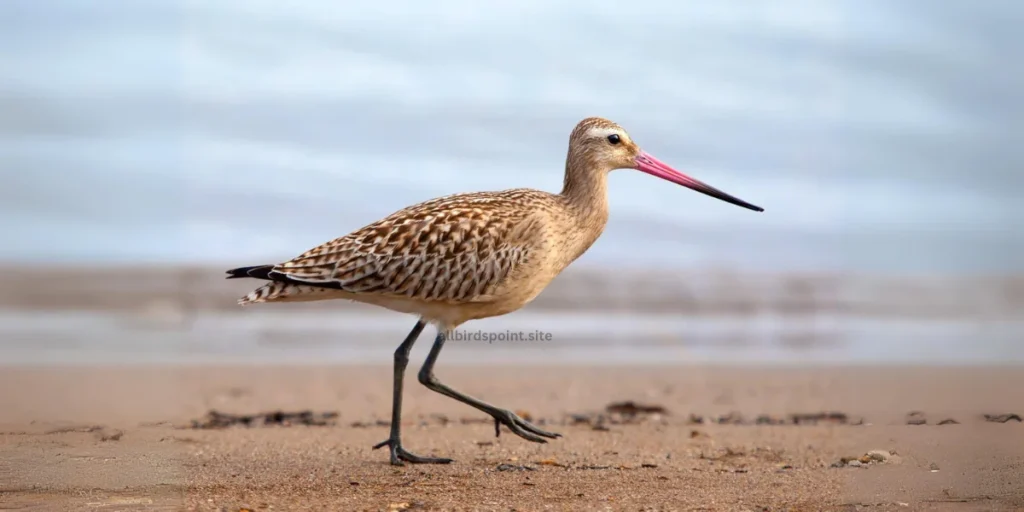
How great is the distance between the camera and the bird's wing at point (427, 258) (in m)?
7.58

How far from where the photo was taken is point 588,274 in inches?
839

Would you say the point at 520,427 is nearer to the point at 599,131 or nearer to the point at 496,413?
the point at 496,413

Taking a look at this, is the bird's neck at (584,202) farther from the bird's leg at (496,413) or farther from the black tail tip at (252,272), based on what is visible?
the black tail tip at (252,272)

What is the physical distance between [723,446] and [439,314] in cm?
232

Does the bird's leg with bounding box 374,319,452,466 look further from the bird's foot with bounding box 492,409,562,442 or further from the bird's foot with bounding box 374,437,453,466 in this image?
the bird's foot with bounding box 492,409,562,442

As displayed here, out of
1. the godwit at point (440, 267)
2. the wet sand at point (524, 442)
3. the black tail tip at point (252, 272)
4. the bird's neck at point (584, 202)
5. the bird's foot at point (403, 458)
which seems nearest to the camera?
the wet sand at point (524, 442)

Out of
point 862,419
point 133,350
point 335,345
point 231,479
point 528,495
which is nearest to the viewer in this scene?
point 528,495

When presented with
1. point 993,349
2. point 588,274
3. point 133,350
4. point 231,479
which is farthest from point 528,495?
point 588,274

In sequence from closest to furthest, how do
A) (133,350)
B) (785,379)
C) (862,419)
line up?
(862,419)
(785,379)
(133,350)

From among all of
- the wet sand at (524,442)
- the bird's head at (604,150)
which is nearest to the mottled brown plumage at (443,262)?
the bird's head at (604,150)

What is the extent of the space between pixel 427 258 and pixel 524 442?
5.77 feet

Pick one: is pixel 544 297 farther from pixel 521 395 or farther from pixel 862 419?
pixel 862 419

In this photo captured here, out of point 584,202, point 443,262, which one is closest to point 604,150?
point 584,202

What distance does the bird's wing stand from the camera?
7578mm
